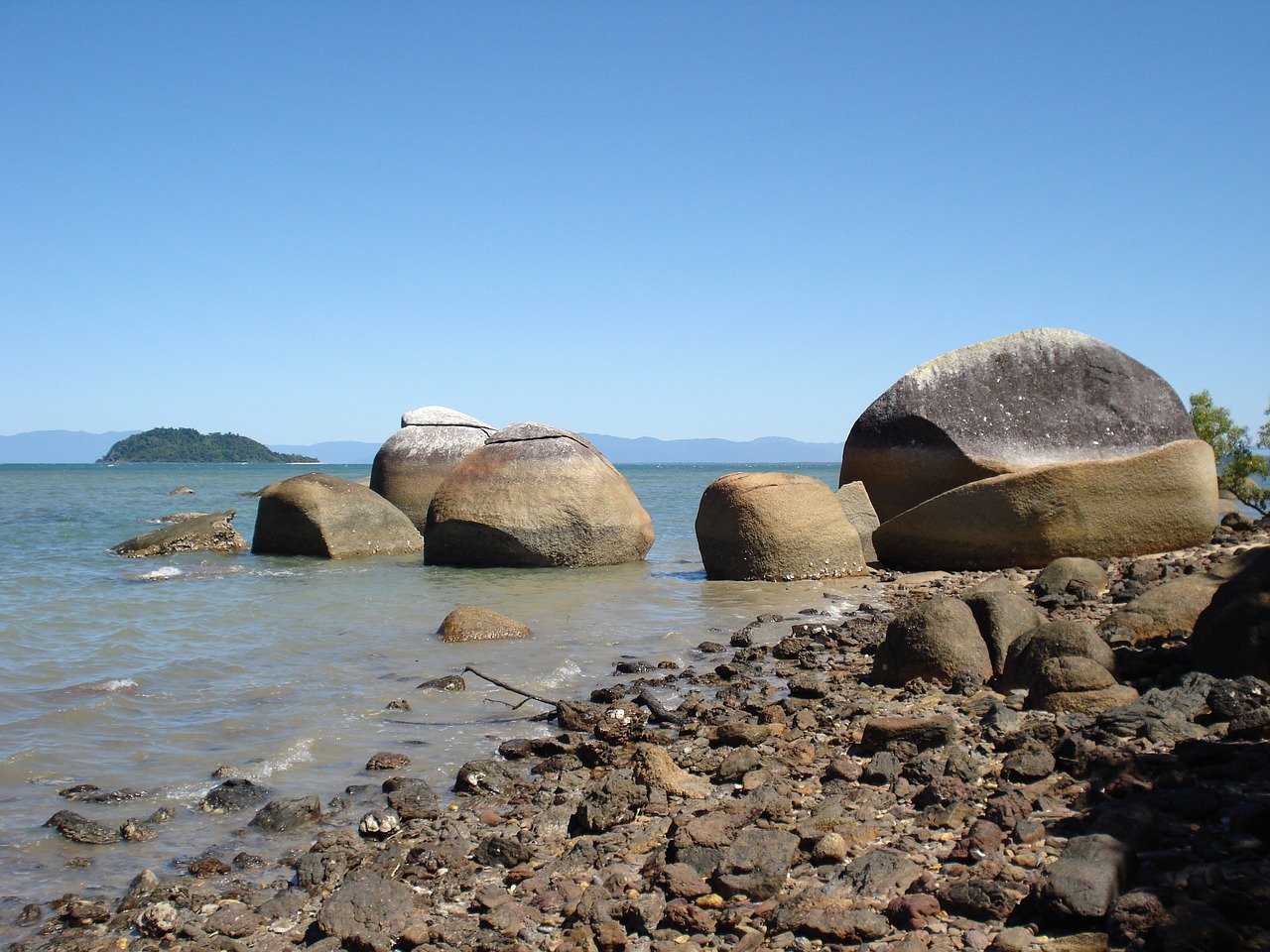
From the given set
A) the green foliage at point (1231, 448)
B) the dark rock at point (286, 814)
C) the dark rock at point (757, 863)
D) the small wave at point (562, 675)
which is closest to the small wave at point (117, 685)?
the small wave at point (562, 675)

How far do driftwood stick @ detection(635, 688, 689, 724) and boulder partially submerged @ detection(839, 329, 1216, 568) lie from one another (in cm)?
575

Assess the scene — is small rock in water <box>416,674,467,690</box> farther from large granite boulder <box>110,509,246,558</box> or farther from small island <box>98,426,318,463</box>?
small island <box>98,426,318,463</box>

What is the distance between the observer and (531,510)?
40.1 ft

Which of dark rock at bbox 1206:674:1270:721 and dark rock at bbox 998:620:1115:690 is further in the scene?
dark rock at bbox 998:620:1115:690

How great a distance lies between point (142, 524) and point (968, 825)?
21.2m

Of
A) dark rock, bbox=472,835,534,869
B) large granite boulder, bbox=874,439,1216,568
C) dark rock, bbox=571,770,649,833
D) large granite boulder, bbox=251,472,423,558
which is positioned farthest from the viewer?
large granite boulder, bbox=251,472,423,558

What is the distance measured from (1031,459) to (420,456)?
1057cm

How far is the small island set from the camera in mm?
114625

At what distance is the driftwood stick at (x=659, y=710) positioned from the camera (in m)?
5.32

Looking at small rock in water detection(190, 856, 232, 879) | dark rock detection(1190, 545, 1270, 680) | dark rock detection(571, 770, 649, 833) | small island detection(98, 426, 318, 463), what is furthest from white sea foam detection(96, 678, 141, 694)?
small island detection(98, 426, 318, 463)

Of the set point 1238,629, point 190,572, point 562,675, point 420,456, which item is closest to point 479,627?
point 562,675

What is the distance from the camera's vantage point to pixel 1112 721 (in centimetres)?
426

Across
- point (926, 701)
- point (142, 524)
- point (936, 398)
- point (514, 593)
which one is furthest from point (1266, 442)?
point (142, 524)

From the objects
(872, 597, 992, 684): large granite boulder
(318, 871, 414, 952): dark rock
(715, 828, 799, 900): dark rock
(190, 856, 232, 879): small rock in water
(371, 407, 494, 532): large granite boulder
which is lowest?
(190, 856, 232, 879): small rock in water
